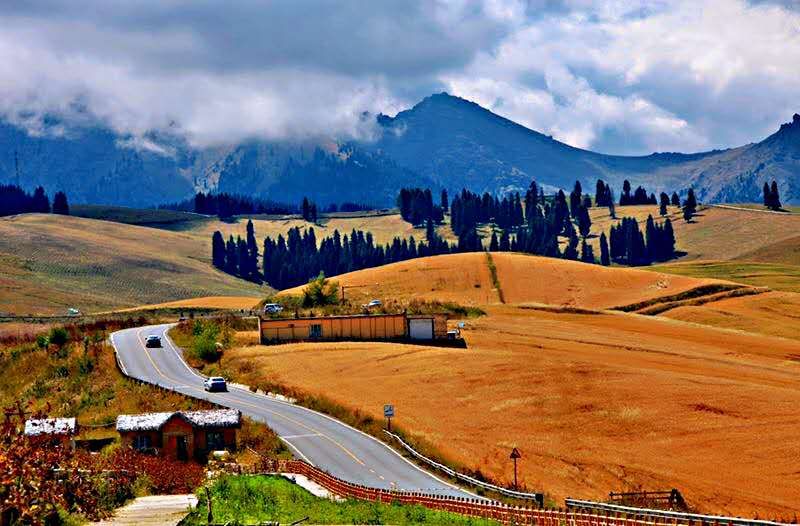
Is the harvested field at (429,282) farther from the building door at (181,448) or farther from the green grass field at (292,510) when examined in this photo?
the green grass field at (292,510)

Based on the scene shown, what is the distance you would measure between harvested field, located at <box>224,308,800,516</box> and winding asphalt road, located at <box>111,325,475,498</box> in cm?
371

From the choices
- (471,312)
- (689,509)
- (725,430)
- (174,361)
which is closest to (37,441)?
(689,509)

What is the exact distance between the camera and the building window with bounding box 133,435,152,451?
57500mm

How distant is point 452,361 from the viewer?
89.8 meters

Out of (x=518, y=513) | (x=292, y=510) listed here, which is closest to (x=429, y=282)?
(x=518, y=513)

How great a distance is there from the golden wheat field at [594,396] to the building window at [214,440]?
11.9 metres

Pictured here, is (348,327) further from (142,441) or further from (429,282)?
(142,441)

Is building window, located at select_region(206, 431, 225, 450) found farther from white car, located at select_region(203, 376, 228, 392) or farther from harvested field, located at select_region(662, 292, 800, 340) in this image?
harvested field, located at select_region(662, 292, 800, 340)

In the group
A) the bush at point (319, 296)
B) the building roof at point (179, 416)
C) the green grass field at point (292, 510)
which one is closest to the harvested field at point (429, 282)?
the bush at point (319, 296)

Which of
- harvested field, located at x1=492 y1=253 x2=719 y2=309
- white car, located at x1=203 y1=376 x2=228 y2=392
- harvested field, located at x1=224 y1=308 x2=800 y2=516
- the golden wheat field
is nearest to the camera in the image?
harvested field, located at x1=224 y1=308 x2=800 y2=516

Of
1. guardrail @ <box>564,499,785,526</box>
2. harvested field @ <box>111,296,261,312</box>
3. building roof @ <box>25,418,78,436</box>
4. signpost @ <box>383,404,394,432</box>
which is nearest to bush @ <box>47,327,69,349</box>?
signpost @ <box>383,404,394,432</box>

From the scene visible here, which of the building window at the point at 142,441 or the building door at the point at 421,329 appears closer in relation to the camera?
the building window at the point at 142,441

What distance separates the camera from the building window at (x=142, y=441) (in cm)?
5750

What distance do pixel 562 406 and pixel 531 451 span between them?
11530 millimetres
